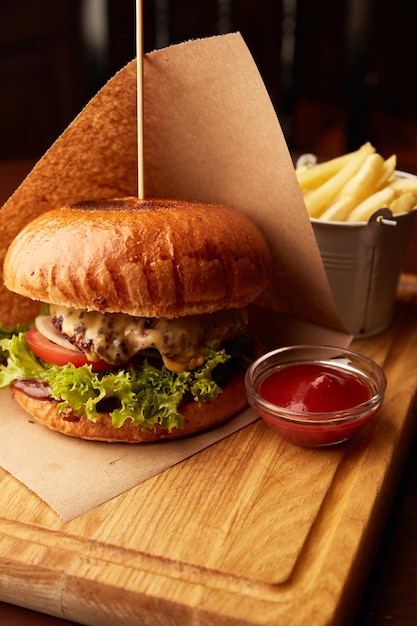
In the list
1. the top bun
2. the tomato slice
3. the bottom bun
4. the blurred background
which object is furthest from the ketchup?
the blurred background

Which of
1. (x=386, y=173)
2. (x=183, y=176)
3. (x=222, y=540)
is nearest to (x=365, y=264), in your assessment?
(x=386, y=173)

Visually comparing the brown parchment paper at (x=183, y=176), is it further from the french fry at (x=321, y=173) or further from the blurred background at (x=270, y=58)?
the blurred background at (x=270, y=58)

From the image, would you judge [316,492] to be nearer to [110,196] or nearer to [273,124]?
[273,124]

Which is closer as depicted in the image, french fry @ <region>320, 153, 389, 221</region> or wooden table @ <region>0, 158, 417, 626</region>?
wooden table @ <region>0, 158, 417, 626</region>

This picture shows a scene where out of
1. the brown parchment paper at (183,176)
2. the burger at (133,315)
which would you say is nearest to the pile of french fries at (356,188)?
the brown parchment paper at (183,176)

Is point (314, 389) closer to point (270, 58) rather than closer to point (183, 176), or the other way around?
point (183, 176)

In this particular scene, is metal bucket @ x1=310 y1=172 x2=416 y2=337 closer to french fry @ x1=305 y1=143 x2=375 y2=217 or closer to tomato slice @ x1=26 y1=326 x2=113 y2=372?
french fry @ x1=305 y1=143 x2=375 y2=217

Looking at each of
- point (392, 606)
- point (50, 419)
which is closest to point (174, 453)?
point (50, 419)
